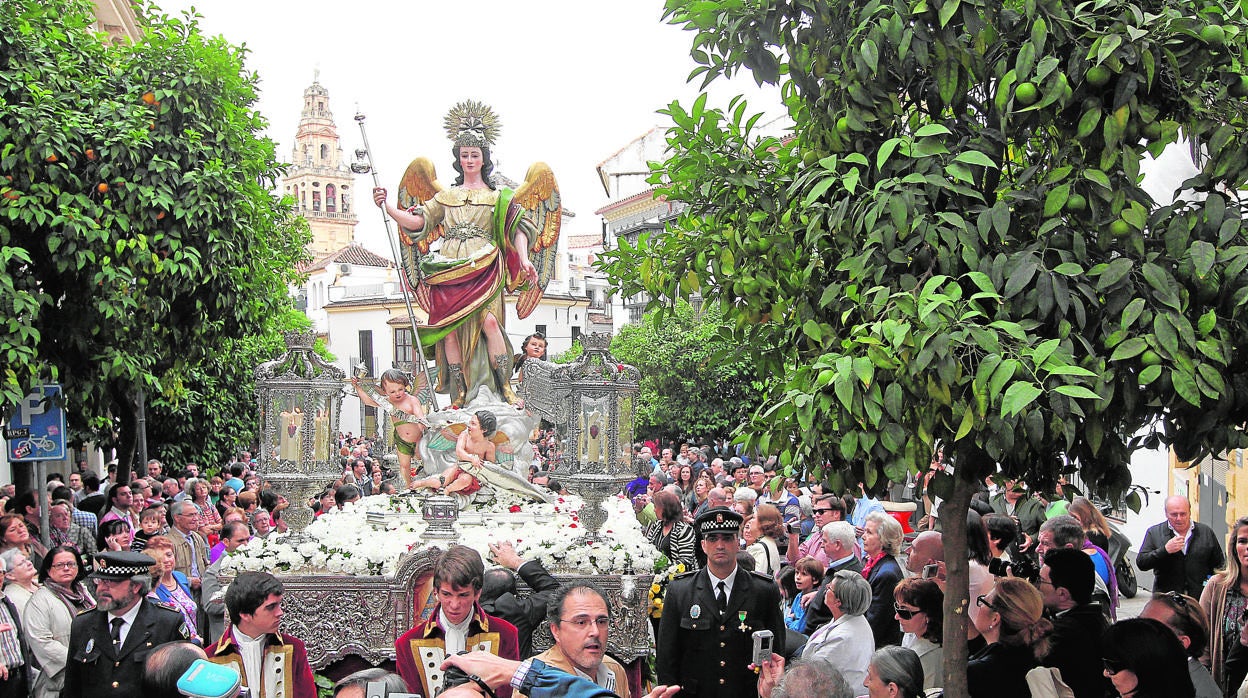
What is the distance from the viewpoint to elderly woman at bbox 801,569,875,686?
6340mm

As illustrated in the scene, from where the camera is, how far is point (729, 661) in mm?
6398

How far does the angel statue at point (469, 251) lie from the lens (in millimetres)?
11328

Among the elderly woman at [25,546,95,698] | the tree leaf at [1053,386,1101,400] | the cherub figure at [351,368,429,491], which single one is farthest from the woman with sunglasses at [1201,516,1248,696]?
the cherub figure at [351,368,429,491]

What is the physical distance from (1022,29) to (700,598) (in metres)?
3.18

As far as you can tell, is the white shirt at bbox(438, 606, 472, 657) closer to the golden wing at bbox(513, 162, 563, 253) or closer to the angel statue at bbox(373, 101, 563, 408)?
the angel statue at bbox(373, 101, 563, 408)

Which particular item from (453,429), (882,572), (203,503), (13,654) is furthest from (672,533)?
(203,503)

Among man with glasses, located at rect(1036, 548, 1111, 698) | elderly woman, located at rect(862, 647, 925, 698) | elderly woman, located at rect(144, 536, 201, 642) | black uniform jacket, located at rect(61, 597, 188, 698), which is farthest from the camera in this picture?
elderly woman, located at rect(144, 536, 201, 642)

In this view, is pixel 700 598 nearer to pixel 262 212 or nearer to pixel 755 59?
pixel 755 59

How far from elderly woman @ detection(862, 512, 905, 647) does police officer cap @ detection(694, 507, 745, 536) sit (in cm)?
129

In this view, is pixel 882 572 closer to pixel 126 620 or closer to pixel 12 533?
pixel 126 620

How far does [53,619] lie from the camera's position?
7.26m

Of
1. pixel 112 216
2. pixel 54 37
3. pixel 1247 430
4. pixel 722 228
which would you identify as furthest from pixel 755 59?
pixel 54 37

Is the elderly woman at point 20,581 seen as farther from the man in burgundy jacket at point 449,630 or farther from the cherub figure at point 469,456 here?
the cherub figure at point 469,456

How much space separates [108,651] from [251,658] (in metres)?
0.92
